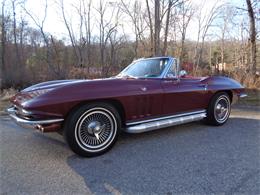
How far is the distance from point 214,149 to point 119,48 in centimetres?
1481

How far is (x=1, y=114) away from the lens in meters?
6.36

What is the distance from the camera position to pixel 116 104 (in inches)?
150

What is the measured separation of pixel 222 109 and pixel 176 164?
2572mm

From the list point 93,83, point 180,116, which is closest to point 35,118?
point 93,83

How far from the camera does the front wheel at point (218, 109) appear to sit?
5.07m

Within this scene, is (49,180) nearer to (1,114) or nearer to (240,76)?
(1,114)

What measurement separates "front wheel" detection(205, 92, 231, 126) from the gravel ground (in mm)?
471

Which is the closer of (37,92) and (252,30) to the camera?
(37,92)

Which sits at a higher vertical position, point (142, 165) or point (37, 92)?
point (37, 92)

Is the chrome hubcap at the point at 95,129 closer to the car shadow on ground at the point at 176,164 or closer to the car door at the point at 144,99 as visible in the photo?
the car shadow on ground at the point at 176,164

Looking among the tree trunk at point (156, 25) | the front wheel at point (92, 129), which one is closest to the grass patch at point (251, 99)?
the tree trunk at point (156, 25)

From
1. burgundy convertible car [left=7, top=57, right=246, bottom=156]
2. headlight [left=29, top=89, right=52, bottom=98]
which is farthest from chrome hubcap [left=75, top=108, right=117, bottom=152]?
headlight [left=29, top=89, right=52, bottom=98]

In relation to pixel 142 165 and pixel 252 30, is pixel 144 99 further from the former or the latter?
pixel 252 30

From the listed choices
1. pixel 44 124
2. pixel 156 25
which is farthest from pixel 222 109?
pixel 156 25
